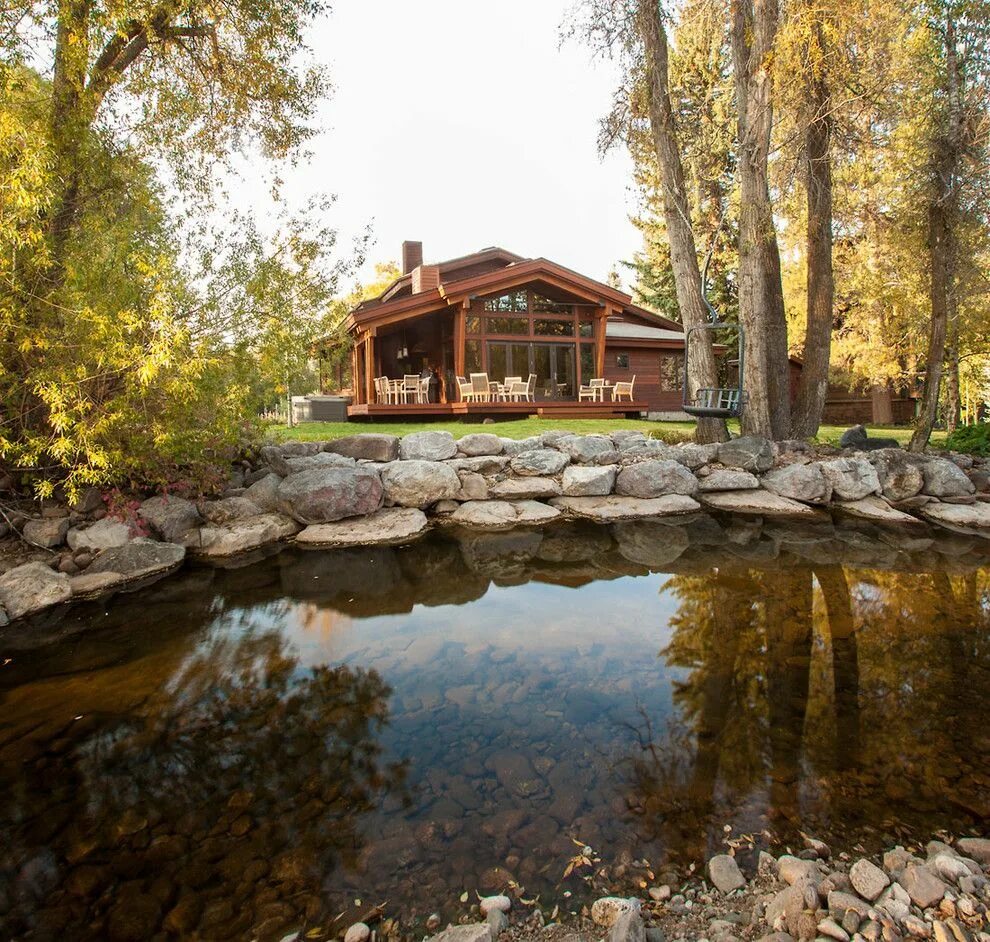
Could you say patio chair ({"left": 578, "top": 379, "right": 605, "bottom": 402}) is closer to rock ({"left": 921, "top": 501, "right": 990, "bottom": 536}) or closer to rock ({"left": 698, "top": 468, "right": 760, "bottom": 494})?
rock ({"left": 698, "top": 468, "right": 760, "bottom": 494})

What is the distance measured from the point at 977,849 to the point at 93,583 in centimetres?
615

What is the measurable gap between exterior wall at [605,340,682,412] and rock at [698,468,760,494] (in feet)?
35.2

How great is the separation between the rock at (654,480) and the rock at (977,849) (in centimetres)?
625

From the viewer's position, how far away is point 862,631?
4.16 m

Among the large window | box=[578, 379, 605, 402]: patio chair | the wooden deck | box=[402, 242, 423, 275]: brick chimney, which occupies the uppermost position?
box=[402, 242, 423, 275]: brick chimney

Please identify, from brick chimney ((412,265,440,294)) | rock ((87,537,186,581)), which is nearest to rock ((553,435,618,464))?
rock ((87,537,186,581))

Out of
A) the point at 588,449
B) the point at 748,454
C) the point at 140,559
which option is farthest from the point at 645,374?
the point at 140,559

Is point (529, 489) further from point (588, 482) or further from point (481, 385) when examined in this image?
point (481, 385)

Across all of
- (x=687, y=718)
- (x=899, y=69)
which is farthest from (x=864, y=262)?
(x=687, y=718)

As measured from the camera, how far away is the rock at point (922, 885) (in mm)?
1619

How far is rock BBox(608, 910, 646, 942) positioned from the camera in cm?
162

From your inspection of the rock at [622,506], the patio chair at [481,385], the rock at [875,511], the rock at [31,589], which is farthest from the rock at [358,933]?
the patio chair at [481,385]

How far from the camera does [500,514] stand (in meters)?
7.67

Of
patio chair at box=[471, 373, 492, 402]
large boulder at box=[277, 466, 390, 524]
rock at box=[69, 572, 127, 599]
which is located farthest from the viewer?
patio chair at box=[471, 373, 492, 402]
